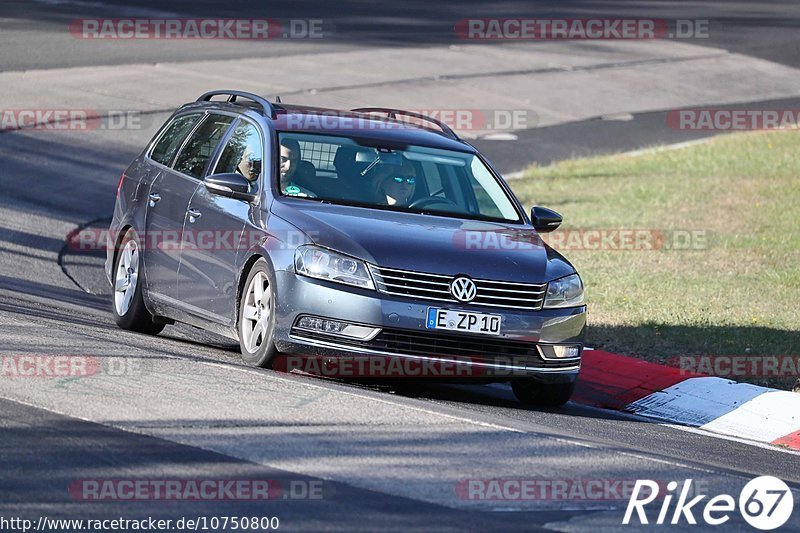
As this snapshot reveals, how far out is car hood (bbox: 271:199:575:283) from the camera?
354 inches

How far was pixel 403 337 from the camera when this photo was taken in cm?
892

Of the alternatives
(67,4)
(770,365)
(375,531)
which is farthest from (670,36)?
(375,531)

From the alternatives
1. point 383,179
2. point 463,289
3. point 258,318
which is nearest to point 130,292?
point 258,318

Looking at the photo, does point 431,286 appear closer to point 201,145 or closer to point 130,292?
point 201,145

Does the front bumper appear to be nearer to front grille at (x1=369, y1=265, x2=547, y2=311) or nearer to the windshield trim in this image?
front grille at (x1=369, y1=265, x2=547, y2=311)

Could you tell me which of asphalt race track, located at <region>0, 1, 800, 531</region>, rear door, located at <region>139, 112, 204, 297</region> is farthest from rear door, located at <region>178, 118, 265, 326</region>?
asphalt race track, located at <region>0, 1, 800, 531</region>

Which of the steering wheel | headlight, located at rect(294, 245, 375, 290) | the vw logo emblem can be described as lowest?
the vw logo emblem

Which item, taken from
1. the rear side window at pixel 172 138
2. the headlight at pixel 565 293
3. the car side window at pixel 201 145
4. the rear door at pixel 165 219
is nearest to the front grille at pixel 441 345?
the headlight at pixel 565 293

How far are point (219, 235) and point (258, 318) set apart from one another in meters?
0.83

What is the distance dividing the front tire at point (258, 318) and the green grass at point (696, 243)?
11.5ft

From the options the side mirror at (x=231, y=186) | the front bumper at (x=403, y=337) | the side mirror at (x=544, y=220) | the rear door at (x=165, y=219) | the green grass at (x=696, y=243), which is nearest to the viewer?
the front bumper at (x=403, y=337)

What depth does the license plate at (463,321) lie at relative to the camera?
892cm

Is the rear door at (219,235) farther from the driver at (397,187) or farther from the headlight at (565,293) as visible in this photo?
the headlight at (565,293)

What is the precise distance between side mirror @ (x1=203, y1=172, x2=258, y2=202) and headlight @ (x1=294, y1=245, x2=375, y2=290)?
91 cm
